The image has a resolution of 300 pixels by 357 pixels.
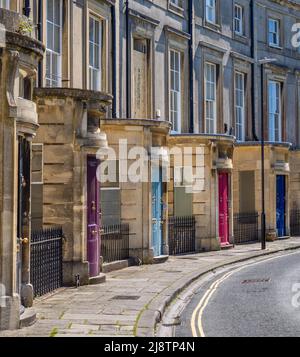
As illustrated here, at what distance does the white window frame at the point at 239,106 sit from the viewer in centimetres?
3323

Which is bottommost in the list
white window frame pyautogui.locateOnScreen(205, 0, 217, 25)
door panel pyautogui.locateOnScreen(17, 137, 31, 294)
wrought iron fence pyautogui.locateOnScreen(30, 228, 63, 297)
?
wrought iron fence pyautogui.locateOnScreen(30, 228, 63, 297)

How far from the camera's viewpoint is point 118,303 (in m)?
13.8

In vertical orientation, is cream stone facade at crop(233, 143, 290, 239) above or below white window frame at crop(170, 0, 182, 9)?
below

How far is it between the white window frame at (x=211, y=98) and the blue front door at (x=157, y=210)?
8974 millimetres

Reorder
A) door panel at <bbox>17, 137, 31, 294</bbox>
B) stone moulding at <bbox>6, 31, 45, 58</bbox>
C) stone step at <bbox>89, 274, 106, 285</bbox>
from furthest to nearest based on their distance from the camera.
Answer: stone step at <bbox>89, 274, 106, 285</bbox> → door panel at <bbox>17, 137, 31, 294</bbox> → stone moulding at <bbox>6, 31, 45, 58</bbox>

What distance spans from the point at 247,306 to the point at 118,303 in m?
2.52

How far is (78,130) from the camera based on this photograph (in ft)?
53.2

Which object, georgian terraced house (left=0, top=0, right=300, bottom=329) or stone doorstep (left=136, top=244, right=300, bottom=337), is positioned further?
georgian terraced house (left=0, top=0, right=300, bottom=329)

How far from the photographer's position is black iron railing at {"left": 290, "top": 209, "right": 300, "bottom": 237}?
34.3m

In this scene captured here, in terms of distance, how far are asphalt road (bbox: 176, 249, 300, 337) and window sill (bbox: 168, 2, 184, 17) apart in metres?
12.0

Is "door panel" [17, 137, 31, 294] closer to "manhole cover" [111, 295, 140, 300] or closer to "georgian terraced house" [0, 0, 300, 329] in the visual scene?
"georgian terraced house" [0, 0, 300, 329]

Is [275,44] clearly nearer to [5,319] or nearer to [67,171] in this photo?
[67,171]

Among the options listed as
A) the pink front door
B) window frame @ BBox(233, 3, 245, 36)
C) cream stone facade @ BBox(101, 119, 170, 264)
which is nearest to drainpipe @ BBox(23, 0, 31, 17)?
cream stone facade @ BBox(101, 119, 170, 264)

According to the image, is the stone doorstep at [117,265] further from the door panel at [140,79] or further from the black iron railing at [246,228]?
the black iron railing at [246,228]
